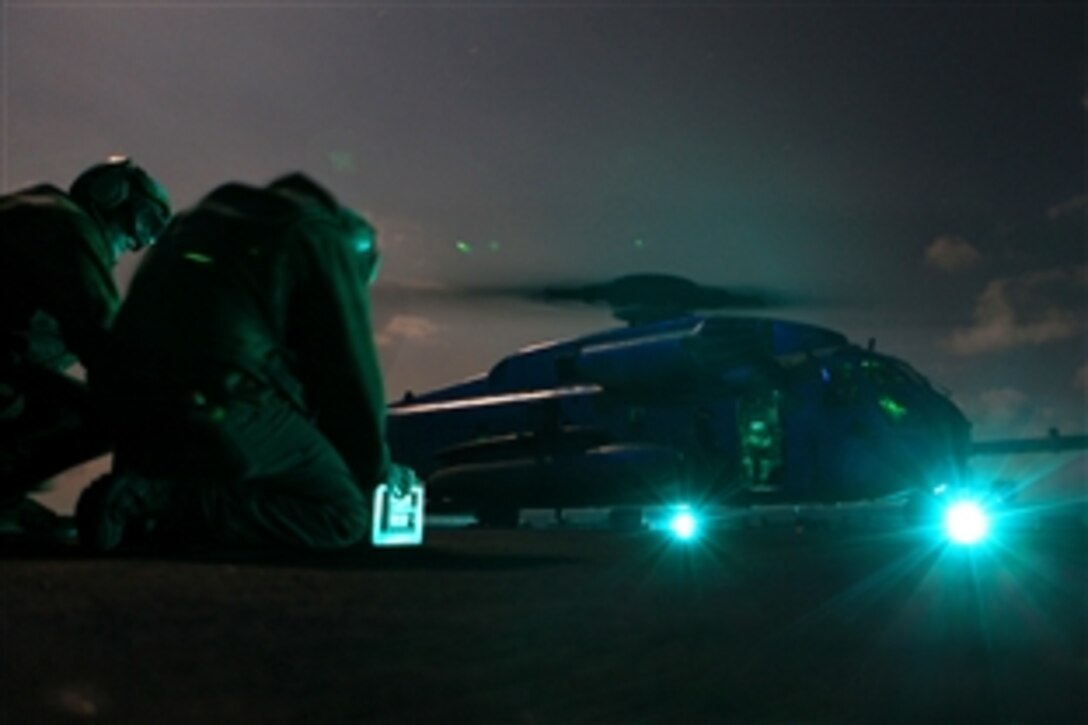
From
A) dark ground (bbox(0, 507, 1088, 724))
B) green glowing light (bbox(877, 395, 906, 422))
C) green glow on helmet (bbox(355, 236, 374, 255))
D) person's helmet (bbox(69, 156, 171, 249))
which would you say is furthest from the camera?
green glowing light (bbox(877, 395, 906, 422))

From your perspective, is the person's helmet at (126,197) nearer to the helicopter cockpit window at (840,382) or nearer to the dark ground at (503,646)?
the dark ground at (503,646)

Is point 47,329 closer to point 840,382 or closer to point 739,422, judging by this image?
point 739,422

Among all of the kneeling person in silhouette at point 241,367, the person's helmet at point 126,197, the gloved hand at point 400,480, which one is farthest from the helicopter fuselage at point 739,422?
the kneeling person in silhouette at point 241,367

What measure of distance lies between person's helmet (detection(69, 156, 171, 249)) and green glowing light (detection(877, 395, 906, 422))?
8.37m

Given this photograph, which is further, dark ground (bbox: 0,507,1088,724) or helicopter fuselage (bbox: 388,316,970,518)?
helicopter fuselage (bbox: 388,316,970,518)

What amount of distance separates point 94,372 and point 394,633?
1.67 meters

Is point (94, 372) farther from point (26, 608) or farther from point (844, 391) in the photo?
point (844, 391)

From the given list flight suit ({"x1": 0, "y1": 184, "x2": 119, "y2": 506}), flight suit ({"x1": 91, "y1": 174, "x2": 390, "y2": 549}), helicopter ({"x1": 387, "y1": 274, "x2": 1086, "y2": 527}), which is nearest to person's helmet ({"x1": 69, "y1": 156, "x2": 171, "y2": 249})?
flight suit ({"x1": 0, "y1": 184, "x2": 119, "y2": 506})

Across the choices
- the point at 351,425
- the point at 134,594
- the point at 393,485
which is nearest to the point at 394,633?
the point at 134,594

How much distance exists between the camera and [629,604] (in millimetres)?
2055

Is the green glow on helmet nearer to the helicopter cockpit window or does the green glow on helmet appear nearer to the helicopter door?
the helicopter door

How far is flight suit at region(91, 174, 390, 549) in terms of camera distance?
101 inches

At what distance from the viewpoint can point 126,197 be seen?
3.44 m

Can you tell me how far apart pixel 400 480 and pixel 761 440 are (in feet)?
25.8
